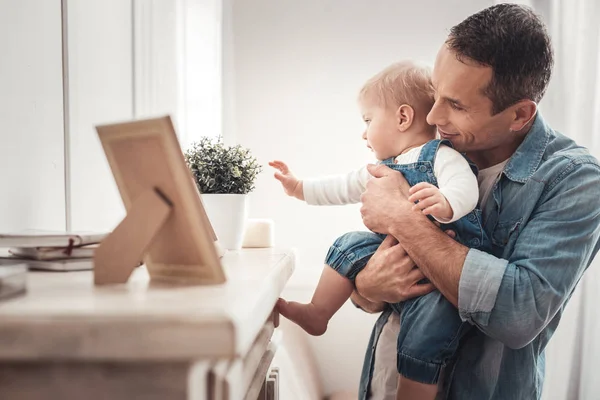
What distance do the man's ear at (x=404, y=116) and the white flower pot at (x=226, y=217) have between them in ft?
1.61

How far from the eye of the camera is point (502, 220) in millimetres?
1349

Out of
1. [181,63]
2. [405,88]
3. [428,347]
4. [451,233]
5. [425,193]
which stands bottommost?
[428,347]

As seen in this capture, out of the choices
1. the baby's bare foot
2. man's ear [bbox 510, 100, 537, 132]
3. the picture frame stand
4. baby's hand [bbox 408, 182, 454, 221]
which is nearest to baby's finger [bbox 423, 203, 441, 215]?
baby's hand [bbox 408, 182, 454, 221]

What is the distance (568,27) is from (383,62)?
Answer: 3.09 ft

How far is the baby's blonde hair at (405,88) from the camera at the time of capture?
5.03ft

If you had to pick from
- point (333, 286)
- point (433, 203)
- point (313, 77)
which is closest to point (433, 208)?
point (433, 203)

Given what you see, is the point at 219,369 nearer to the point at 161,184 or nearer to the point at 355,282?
the point at 161,184

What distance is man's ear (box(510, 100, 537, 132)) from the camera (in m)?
1.33

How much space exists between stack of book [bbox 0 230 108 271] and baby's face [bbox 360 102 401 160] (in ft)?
3.02

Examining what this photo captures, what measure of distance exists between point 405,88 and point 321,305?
0.63 m

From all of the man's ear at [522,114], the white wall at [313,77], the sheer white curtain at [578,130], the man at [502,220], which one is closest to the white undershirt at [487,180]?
the man at [502,220]

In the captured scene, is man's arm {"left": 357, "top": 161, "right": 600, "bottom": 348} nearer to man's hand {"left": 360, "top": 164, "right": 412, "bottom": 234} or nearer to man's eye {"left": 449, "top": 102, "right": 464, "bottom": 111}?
man's hand {"left": 360, "top": 164, "right": 412, "bottom": 234}

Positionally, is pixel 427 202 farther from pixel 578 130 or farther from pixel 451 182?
pixel 578 130

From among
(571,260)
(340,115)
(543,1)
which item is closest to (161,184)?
(571,260)
